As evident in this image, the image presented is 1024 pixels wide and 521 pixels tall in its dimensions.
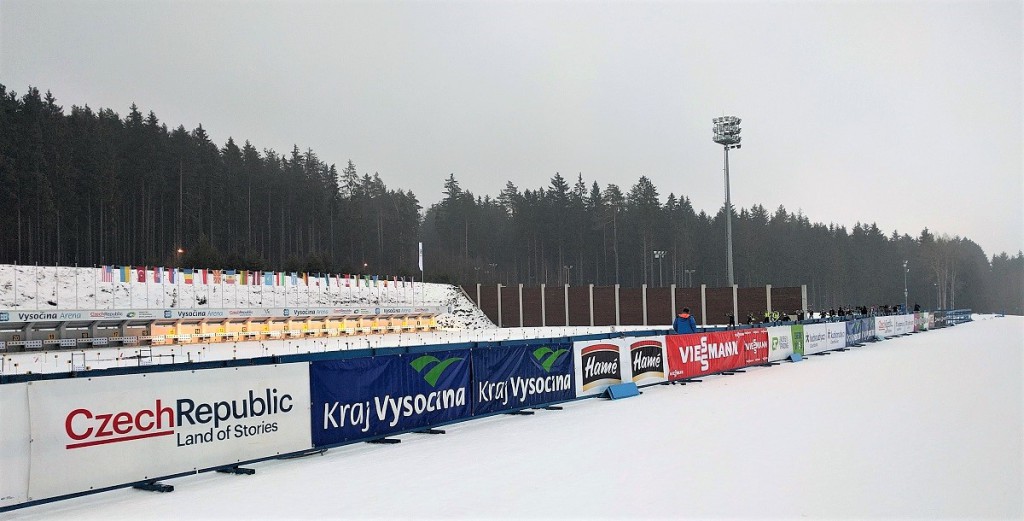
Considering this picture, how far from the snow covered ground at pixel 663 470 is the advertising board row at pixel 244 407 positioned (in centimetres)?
30

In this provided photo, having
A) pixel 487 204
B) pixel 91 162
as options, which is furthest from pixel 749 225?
pixel 91 162

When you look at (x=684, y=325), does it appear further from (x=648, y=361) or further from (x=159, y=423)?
(x=159, y=423)

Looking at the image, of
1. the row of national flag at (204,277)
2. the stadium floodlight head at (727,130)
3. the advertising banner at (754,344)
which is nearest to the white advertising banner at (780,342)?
the advertising banner at (754,344)

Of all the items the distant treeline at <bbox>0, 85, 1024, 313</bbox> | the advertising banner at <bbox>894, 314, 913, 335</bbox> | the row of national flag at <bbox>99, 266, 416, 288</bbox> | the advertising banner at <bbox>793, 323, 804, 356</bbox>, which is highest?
the distant treeline at <bbox>0, 85, 1024, 313</bbox>

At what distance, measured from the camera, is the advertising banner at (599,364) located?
1514cm

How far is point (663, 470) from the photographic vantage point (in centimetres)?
821

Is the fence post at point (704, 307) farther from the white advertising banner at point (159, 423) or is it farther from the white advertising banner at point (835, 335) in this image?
the white advertising banner at point (159, 423)

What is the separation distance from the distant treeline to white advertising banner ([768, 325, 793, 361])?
52870 millimetres

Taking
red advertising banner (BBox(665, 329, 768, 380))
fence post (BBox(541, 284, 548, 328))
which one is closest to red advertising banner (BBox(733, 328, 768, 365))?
red advertising banner (BBox(665, 329, 768, 380))

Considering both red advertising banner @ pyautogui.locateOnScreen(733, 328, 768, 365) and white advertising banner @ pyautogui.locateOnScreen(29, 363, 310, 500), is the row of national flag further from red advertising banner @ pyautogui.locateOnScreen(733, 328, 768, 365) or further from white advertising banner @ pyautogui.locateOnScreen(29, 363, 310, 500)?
white advertising banner @ pyautogui.locateOnScreen(29, 363, 310, 500)

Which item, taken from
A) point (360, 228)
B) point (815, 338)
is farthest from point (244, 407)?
point (360, 228)

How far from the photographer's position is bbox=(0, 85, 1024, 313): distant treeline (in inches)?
2488

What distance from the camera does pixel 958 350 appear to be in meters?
26.7

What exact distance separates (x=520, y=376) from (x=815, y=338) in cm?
1978
